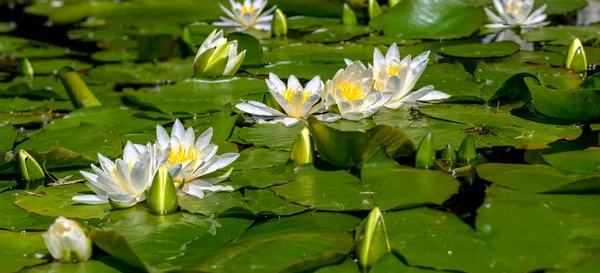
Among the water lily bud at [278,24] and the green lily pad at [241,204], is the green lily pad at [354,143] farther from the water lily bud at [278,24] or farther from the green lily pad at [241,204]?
the water lily bud at [278,24]

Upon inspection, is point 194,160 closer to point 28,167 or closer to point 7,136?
point 28,167

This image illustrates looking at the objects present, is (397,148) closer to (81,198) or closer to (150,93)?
(81,198)

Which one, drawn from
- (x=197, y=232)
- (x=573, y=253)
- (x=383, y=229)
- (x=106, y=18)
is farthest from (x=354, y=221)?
(x=106, y=18)

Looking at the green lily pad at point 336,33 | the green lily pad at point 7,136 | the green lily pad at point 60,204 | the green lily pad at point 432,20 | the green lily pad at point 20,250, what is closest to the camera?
the green lily pad at point 20,250

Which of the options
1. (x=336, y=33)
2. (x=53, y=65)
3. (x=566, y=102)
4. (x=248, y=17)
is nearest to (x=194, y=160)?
(x=566, y=102)

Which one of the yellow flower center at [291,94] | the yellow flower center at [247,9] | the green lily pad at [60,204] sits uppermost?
the yellow flower center at [247,9]

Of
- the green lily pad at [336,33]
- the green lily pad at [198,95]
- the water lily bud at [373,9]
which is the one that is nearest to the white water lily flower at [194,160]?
the green lily pad at [198,95]

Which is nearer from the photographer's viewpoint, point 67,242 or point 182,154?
point 67,242

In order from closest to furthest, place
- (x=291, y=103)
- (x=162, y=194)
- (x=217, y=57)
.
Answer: (x=162, y=194) → (x=291, y=103) → (x=217, y=57)

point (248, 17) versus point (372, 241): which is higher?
point (248, 17)
